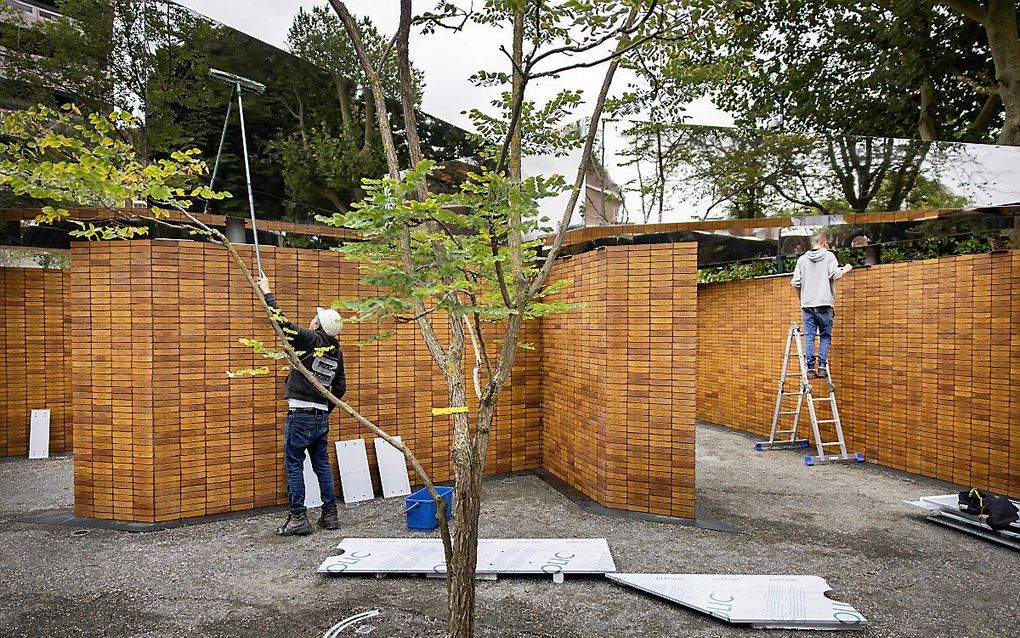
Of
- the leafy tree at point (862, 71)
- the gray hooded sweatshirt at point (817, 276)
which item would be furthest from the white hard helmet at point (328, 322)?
the leafy tree at point (862, 71)

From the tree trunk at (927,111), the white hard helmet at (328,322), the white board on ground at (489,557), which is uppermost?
the tree trunk at (927,111)

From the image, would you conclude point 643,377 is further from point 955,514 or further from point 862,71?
point 862,71

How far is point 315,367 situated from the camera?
552 cm

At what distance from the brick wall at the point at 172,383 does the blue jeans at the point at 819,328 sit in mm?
6299

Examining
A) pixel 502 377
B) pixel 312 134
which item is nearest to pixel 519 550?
pixel 502 377

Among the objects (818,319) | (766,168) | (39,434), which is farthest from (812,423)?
(39,434)

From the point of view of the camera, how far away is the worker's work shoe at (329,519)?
539cm

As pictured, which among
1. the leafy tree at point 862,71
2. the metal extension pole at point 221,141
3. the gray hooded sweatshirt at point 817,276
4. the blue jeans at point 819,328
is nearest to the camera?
the metal extension pole at point 221,141

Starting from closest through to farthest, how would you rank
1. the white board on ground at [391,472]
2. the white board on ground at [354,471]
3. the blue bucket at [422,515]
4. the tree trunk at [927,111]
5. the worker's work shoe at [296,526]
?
the worker's work shoe at [296,526], the blue bucket at [422,515], the white board on ground at [354,471], the white board on ground at [391,472], the tree trunk at [927,111]

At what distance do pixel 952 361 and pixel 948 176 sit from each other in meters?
2.06

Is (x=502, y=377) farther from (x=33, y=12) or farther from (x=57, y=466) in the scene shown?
(x=57, y=466)

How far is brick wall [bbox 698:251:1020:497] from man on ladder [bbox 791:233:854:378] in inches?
21.8

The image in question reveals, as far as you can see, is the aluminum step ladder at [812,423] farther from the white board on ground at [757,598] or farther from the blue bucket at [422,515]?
the blue bucket at [422,515]

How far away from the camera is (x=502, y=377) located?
302 centimetres
